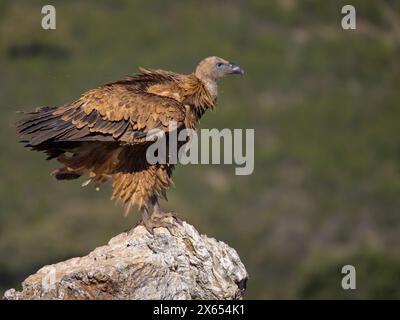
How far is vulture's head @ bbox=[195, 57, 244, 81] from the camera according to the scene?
39.5 ft

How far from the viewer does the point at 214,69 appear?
12078 mm

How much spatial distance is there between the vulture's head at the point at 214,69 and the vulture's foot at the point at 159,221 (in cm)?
178

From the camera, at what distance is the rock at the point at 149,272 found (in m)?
9.85

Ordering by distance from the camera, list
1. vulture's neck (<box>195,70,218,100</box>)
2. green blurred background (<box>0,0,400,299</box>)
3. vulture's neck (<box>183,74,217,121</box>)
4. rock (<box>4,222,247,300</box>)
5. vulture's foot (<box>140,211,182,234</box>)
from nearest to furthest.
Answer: rock (<box>4,222,247,300</box>)
vulture's foot (<box>140,211,182,234</box>)
vulture's neck (<box>183,74,217,121</box>)
vulture's neck (<box>195,70,218,100</box>)
green blurred background (<box>0,0,400,299</box>)

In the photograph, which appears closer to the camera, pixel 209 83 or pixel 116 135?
pixel 116 135

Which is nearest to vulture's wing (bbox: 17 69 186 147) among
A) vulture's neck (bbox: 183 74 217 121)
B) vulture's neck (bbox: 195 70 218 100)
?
vulture's neck (bbox: 183 74 217 121)

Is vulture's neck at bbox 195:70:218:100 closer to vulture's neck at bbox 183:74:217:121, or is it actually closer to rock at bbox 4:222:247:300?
vulture's neck at bbox 183:74:217:121

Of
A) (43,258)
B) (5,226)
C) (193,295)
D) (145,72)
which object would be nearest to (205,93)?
(145,72)

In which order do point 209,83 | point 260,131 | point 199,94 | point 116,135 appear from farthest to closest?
point 260,131, point 209,83, point 199,94, point 116,135

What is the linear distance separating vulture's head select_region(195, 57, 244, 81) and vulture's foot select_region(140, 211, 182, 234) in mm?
1781

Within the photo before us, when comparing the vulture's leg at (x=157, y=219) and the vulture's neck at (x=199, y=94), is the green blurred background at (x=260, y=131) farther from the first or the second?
the vulture's leg at (x=157, y=219)

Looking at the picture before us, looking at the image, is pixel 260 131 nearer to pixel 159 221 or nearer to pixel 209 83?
pixel 209 83

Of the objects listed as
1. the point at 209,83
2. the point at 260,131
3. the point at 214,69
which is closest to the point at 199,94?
the point at 209,83

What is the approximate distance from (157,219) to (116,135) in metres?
0.96
